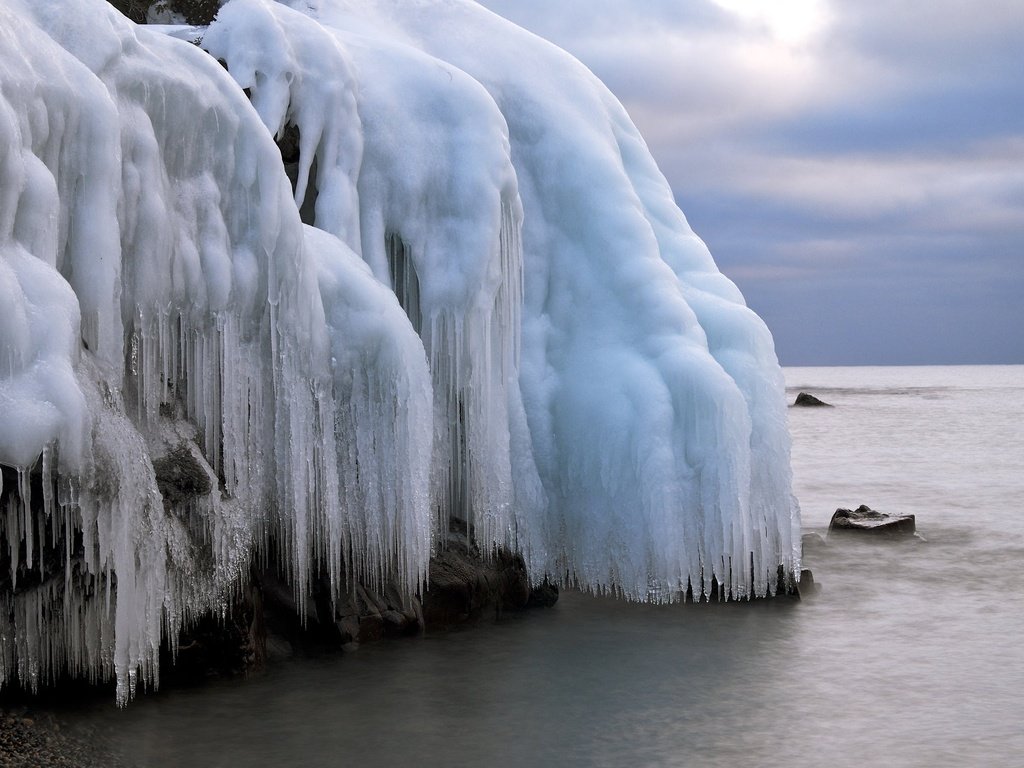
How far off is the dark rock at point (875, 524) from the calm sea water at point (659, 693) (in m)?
2.40

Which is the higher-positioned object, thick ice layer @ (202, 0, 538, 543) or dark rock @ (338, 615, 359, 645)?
thick ice layer @ (202, 0, 538, 543)

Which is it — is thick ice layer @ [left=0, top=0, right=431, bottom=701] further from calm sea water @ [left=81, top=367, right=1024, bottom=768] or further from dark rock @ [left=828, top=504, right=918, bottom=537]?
dark rock @ [left=828, top=504, right=918, bottom=537]

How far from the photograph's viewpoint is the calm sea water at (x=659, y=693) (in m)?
5.94

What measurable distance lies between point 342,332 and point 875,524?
8.41 m

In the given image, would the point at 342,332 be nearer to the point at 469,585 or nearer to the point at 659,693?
the point at 469,585

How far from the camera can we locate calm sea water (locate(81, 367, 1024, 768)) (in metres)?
5.94

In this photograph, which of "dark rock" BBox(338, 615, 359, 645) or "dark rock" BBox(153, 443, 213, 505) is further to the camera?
"dark rock" BBox(338, 615, 359, 645)

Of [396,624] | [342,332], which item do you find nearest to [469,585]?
[396,624]

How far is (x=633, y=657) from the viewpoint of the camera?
7656 mm

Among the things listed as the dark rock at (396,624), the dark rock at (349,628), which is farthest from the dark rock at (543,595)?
the dark rock at (349,628)

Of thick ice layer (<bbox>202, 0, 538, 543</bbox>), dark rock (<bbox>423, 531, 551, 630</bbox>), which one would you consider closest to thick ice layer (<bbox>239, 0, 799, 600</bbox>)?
thick ice layer (<bbox>202, 0, 538, 543</bbox>)

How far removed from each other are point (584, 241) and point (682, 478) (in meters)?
2.07

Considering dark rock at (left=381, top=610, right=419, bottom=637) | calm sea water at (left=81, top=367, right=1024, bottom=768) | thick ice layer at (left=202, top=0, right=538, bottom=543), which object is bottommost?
calm sea water at (left=81, top=367, right=1024, bottom=768)

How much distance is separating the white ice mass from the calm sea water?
450 mm
